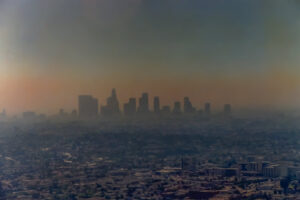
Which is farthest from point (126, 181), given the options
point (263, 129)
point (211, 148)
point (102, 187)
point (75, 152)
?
point (263, 129)

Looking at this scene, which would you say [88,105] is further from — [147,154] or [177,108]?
[177,108]

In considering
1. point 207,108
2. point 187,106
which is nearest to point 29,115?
point 187,106

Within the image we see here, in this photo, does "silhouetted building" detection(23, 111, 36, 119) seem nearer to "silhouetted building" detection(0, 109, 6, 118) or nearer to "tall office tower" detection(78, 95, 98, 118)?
"silhouetted building" detection(0, 109, 6, 118)

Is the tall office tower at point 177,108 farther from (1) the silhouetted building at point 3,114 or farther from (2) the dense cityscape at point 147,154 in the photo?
(1) the silhouetted building at point 3,114

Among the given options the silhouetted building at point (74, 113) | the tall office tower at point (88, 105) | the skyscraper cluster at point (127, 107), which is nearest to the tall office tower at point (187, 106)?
the skyscraper cluster at point (127, 107)

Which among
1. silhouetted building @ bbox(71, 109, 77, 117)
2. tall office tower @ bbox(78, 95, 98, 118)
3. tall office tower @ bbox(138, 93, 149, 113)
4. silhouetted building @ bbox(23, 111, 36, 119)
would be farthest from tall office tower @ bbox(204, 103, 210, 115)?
silhouetted building @ bbox(23, 111, 36, 119)
